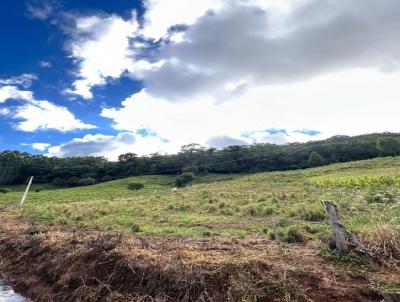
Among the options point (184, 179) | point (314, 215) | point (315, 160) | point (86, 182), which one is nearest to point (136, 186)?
point (184, 179)

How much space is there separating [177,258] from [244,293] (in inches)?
88.1

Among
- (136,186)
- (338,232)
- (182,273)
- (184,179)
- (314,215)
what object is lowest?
(136,186)

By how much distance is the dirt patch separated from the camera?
7312mm

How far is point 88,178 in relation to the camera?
3556 inches

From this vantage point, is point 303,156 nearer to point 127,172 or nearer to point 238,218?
point 127,172

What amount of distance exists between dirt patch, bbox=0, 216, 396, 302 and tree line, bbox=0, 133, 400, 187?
74.2 meters

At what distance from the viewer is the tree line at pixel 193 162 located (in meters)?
87.3

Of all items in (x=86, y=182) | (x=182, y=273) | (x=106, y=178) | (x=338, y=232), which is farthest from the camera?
(x=106, y=178)

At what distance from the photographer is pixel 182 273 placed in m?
8.16

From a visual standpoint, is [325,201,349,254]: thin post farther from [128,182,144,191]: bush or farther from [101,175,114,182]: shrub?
[101,175,114,182]: shrub

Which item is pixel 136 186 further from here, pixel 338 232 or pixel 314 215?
pixel 338 232

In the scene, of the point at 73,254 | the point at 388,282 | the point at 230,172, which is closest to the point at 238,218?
the point at 73,254

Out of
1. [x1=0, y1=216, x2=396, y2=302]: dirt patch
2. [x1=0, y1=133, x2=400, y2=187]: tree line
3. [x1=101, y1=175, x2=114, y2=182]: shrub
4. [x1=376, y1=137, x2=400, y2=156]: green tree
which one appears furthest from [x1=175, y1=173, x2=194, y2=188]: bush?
[x1=0, y1=216, x2=396, y2=302]: dirt patch

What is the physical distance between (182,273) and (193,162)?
92.0 m
